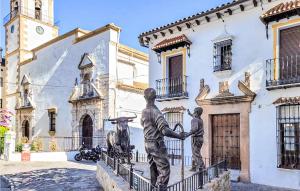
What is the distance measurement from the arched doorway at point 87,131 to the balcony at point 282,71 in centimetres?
1091

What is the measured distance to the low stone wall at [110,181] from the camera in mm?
6450

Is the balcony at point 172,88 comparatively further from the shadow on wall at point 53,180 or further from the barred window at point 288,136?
the shadow on wall at point 53,180

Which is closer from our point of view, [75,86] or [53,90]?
[75,86]

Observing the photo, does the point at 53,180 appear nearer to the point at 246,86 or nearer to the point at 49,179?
the point at 49,179

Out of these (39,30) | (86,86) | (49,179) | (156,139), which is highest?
(39,30)

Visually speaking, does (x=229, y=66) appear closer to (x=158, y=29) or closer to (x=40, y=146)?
(x=158, y=29)

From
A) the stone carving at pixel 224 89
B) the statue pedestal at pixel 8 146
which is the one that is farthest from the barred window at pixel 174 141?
the statue pedestal at pixel 8 146

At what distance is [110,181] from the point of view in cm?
746

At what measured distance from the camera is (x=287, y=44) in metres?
10.2

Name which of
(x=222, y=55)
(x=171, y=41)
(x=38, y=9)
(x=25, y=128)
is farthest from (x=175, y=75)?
(x=38, y=9)

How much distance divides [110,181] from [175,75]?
7.18 m

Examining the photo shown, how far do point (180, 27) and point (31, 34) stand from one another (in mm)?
15971

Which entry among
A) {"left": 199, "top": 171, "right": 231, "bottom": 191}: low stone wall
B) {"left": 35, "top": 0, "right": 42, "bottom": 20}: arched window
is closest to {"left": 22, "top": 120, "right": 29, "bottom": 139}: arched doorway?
{"left": 35, "top": 0, "right": 42, "bottom": 20}: arched window

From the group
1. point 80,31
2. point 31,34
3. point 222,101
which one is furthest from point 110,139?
point 31,34
